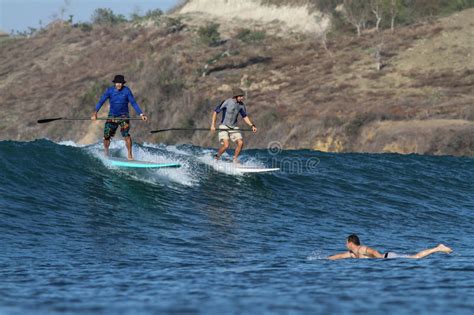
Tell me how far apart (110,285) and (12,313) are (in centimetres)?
189

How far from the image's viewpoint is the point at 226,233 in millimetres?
16625

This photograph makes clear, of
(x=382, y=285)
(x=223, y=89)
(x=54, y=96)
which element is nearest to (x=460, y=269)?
(x=382, y=285)

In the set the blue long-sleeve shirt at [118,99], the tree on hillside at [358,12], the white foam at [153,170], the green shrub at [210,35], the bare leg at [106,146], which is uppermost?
the tree on hillside at [358,12]

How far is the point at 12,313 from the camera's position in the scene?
9.64 m

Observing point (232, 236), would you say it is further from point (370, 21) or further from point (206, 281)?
point (370, 21)

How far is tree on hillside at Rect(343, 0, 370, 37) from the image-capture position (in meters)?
67.4

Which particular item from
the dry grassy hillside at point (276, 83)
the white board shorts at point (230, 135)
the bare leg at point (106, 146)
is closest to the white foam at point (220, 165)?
the white board shorts at point (230, 135)

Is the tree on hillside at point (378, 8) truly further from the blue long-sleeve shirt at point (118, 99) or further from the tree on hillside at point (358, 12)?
the blue long-sleeve shirt at point (118, 99)

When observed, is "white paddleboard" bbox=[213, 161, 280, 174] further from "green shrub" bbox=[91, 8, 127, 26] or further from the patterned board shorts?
"green shrub" bbox=[91, 8, 127, 26]

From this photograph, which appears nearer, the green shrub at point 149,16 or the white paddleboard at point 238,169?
the white paddleboard at point 238,169

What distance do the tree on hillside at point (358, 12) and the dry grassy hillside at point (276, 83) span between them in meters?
1.86

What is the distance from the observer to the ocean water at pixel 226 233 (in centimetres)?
1047

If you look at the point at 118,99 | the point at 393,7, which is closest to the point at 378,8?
the point at 393,7

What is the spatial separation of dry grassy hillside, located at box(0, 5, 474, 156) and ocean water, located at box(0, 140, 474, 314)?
1067 cm
